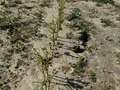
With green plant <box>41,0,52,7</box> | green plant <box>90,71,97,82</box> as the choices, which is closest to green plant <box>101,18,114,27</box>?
green plant <box>41,0,52,7</box>

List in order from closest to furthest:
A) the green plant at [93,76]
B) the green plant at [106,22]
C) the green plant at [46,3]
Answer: the green plant at [93,76] → the green plant at [106,22] → the green plant at [46,3]

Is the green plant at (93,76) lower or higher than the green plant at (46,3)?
lower

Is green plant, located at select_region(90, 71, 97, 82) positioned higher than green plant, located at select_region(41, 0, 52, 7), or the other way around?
green plant, located at select_region(41, 0, 52, 7)

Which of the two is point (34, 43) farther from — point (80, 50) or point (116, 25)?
point (116, 25)

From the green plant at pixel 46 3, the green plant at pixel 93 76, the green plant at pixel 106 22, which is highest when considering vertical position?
the green plant at pixel 46 3

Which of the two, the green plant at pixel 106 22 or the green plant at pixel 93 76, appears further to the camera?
the green plant at pixel 106 22

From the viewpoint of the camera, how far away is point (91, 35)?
24.8 ft

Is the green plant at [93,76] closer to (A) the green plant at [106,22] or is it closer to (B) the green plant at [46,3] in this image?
(A) the green plant at [106,22]

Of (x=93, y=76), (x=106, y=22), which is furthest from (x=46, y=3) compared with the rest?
(x=93, y=76)

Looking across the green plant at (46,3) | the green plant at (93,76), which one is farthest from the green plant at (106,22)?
the green plant at (93,76)

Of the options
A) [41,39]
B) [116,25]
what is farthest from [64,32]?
[116,25]

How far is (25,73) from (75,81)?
3.89ft

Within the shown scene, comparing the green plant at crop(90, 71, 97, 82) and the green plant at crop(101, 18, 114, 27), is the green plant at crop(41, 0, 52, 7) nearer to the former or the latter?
the green plant at crop(101, 18, 114, 27)

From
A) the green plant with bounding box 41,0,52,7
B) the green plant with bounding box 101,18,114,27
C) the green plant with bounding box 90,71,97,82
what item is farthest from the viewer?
the green plant with bounding box 41,0,52,7
